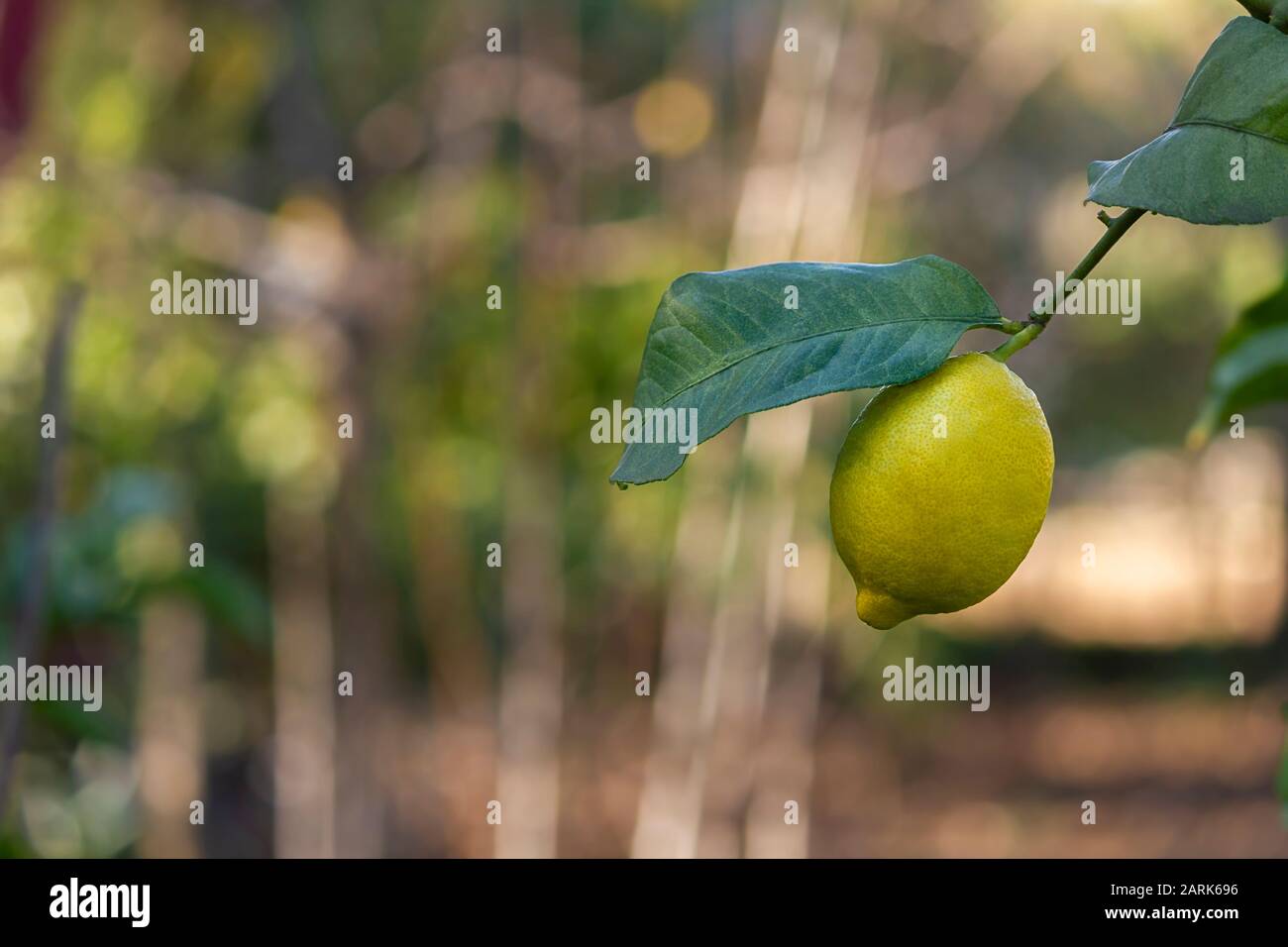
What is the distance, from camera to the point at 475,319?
10.4ft

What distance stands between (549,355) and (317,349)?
530 millimetres

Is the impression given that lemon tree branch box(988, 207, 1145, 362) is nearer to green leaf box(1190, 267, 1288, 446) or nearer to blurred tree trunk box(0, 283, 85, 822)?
green leaf box(1190, 267, 1288, 446)

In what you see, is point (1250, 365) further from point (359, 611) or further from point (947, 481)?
point (359, 611)

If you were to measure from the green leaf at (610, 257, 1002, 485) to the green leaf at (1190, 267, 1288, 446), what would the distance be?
45cm

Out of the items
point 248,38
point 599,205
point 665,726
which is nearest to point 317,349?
point 248,38

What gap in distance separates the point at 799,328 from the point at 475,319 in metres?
2.75

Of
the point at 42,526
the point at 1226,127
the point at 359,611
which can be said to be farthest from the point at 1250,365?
the point at 359,611

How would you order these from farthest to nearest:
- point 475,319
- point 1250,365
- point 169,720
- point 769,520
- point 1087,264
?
point 169,720
point 475,319
point 769,520
point 1250,365
point 1087,264

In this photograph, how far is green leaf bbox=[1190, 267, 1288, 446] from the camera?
0.84 meters

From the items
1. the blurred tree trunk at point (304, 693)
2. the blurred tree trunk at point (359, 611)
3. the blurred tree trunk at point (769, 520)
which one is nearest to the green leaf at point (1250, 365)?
the blurred tree trunk at point (769, 520)

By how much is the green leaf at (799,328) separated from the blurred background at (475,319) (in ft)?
4.13

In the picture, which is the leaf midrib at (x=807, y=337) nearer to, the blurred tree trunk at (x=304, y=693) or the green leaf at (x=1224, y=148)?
the green leaf at (x=1224, y=148)

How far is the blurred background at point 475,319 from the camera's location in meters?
2.67

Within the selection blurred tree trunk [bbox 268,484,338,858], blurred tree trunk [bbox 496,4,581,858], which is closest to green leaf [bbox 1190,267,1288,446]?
blurred tree trunk [bbox 496,4,581,858]
